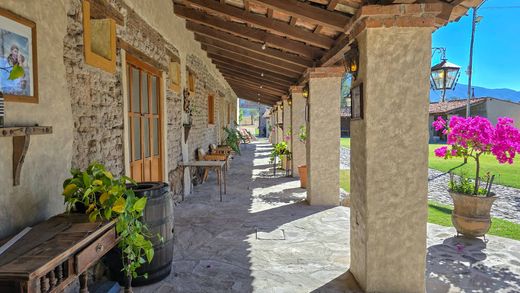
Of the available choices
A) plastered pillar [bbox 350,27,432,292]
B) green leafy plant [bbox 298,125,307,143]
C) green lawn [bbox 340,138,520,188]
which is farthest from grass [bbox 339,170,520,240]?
green leafy plant [bbox 298,125,307,143]

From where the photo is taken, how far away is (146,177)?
4633 mm

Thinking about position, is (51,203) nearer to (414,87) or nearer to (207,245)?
(207,245)

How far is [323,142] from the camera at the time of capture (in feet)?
19.6

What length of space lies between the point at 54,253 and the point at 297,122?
24.5 feet

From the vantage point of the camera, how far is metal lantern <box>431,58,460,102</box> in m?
5.20

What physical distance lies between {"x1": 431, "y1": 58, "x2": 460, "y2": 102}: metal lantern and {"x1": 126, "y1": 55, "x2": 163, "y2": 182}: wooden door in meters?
4.18

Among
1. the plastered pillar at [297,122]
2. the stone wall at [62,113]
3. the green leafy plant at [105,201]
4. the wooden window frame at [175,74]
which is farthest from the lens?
the plastered pillar at [297,122]

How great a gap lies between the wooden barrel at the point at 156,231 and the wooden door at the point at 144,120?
48.9 inches

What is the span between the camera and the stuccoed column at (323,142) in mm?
5980

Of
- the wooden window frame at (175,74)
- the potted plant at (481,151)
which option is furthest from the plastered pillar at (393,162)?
the wooden window frame at (175,74)

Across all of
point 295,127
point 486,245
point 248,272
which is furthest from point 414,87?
point 295,127

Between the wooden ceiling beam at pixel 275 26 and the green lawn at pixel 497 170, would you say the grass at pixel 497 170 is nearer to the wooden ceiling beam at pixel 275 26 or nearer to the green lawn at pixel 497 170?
the green lawn at pixel 497 170

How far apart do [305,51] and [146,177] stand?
296 cm

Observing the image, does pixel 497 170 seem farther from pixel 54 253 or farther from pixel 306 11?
pixel 54 253
